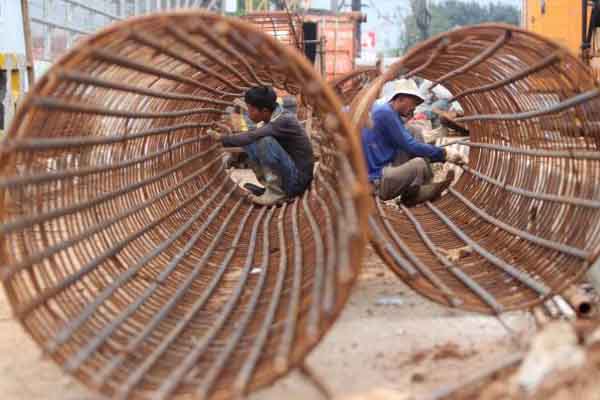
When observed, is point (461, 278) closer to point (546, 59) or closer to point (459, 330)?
point (459, 330)

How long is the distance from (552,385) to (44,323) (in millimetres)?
2182

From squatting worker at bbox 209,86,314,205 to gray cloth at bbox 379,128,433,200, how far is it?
94 cm

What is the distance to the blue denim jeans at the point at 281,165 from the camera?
7219 millimetres

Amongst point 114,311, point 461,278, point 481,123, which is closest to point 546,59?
point 461,278

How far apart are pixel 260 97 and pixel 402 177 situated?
4.76ft

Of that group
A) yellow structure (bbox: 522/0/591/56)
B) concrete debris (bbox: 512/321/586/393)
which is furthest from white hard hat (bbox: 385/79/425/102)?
yellow structure (bbox: 522/0/591/56)

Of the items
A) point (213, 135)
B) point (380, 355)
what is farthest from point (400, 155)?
point (380, 355)

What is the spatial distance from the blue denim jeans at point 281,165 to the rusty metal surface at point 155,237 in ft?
2.19

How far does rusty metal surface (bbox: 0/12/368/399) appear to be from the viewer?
331cm

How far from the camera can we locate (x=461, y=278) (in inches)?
193

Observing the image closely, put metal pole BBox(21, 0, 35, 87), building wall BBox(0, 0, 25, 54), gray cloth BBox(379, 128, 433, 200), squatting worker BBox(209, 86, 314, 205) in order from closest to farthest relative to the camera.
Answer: gray cloth BBox(379, 128, 433, 200) < squatting worker BBox(209, 86, 314, 205) < metal pole BBox(21, 0, 35, 87) < building wall BBox(0, 0, 25, 54)

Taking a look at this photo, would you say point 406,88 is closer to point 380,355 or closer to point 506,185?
point 506,185

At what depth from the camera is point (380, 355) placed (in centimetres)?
419

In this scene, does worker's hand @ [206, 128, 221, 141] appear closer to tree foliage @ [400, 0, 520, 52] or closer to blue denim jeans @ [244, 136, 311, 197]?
blue denim jeans @ [244, 136, 311, 197]
